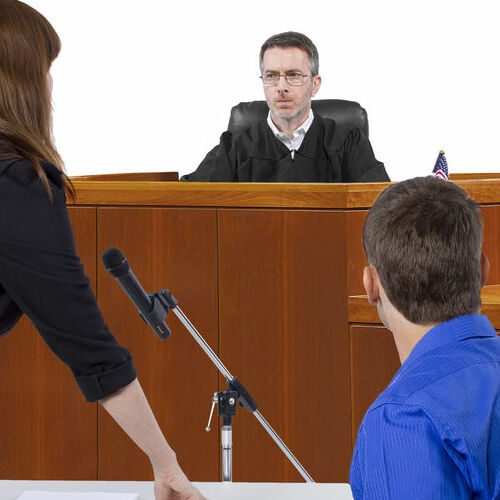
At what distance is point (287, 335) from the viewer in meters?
2.74

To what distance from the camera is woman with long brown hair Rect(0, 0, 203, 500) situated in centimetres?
121

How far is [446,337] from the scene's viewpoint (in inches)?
36.0

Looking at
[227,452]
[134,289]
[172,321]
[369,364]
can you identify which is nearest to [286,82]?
[172,321]

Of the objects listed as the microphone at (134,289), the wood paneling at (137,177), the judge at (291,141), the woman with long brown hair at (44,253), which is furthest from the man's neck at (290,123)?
the woman with long brown hair at (44,253)

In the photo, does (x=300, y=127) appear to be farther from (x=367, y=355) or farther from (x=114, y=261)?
(x=114, y=261)

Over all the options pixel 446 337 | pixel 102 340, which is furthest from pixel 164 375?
pixel 446 337

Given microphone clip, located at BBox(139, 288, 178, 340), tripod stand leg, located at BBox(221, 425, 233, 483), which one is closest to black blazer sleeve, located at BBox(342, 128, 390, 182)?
tripod stand leg, located at BBox(221, 425, 233, 483)

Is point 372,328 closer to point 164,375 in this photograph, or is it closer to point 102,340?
point 164,375

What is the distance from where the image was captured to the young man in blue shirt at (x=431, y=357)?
0.83 metres

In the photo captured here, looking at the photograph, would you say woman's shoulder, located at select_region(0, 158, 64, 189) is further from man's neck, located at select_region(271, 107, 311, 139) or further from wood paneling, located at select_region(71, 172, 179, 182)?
man's neck, located at select_region(271, 107, 311, 139)

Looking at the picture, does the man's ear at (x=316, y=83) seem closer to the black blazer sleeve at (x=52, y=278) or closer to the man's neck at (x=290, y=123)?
the man's neck at (x=290, y=123)

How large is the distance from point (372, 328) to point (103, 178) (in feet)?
5.08

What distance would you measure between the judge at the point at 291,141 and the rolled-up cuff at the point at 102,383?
251 cm

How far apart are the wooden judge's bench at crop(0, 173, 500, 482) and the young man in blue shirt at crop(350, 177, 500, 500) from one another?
5.49 ft
